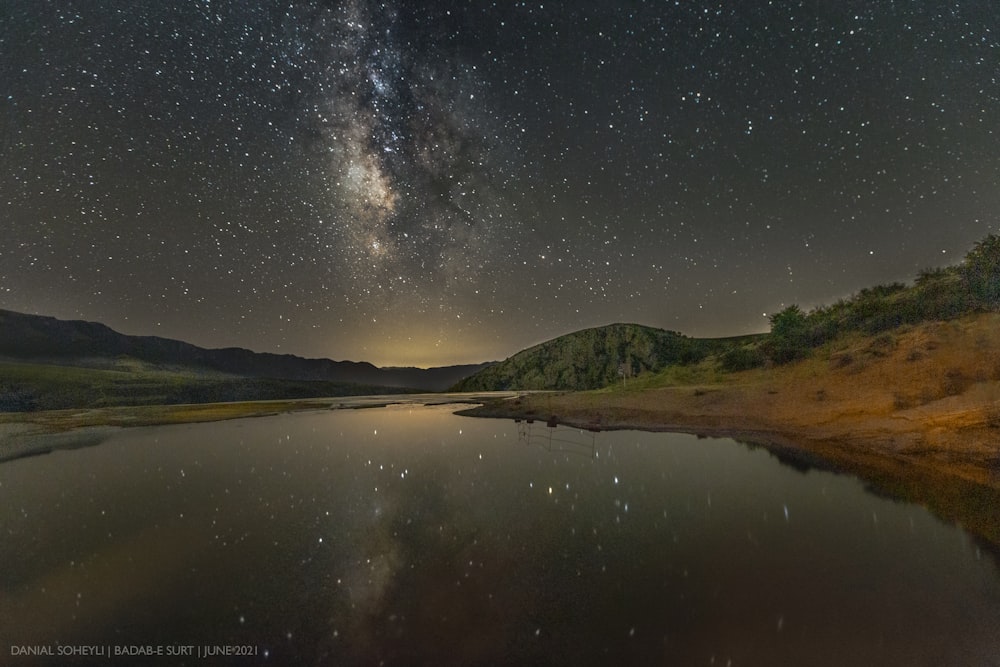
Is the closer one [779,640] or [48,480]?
[779,640]

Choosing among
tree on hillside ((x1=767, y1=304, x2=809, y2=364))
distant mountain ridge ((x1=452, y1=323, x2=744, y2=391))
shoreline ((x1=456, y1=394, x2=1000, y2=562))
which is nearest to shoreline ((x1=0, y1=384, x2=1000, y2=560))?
shoreline ((x1=456, y1=394, x2=1000, y2=562))

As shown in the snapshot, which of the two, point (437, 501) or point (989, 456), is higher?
point (989, 456)

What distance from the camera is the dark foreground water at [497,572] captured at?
7039 millimetres

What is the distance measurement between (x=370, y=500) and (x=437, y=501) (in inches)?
117

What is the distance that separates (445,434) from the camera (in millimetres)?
34969

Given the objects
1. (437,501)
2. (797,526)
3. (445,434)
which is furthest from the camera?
(445,434)

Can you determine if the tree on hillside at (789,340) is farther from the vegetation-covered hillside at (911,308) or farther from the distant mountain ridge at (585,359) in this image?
the distant mountain ridge at (585,359)

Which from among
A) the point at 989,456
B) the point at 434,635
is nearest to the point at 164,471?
the point at 434,635

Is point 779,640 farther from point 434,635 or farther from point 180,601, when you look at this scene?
point 180,601

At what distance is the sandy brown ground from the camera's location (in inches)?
642

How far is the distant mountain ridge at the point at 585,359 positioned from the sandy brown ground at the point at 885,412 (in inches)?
→ 4075

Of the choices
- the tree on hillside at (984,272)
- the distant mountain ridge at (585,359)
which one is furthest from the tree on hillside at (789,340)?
the distant mountain ridge at (585,359)

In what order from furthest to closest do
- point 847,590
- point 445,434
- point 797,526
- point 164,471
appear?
point 445,434, point 164,471, point 797,526, point 847,590

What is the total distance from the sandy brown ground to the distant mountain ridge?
340ft
